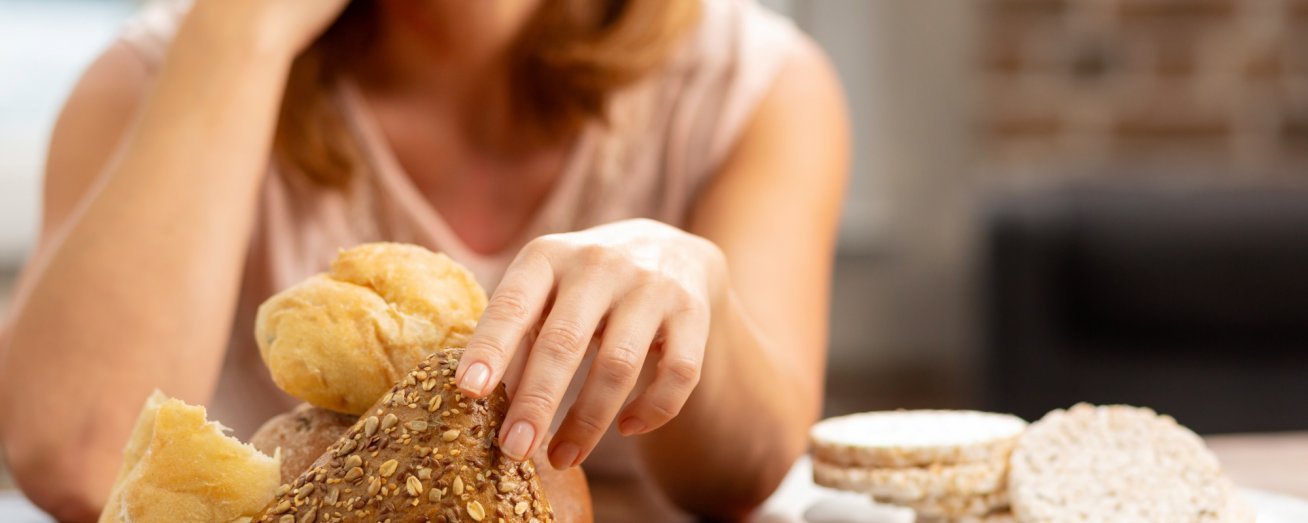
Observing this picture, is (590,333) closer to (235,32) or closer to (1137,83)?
(235,32)

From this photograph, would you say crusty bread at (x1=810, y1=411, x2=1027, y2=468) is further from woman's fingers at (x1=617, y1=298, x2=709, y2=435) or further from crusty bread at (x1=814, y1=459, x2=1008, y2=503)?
woman's fingers at (x1=617, y1=298, x2=709, y2=435)

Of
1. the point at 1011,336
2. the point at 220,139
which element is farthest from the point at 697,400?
the point at 1011,336

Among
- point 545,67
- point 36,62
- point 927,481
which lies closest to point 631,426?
point 927,481

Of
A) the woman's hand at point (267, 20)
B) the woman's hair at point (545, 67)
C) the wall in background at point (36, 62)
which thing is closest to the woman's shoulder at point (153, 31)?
the woman's hair at point (545, 67)

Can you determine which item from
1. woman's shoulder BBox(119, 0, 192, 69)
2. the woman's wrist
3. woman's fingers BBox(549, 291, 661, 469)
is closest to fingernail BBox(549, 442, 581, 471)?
woman's fingers BBox(549, 291, 661, 469)

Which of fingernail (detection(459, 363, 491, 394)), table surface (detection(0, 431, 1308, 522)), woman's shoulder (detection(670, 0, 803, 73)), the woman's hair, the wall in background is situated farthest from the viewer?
the wall in background

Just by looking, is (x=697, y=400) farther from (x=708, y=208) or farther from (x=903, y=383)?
(x=903, y=383)

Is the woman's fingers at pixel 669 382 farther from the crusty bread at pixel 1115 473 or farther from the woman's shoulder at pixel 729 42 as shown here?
the woman's shoulder at pixel 729 42
